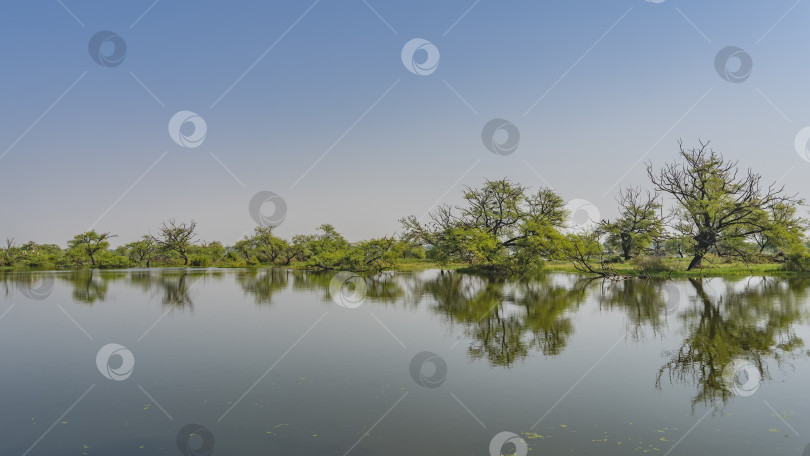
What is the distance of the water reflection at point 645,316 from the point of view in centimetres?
1198

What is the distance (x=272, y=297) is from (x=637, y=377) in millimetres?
21613

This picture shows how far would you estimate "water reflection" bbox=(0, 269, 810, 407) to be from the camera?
12.0 meters

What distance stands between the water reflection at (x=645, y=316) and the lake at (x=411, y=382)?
110mm

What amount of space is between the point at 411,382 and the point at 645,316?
13070 millimetres

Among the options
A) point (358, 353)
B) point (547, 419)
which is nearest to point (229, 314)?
point (358, 353)

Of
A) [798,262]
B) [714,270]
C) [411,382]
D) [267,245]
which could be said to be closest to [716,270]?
[714,270]

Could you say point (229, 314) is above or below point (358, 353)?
above

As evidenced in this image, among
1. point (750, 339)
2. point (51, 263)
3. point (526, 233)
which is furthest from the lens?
point (51, 263)

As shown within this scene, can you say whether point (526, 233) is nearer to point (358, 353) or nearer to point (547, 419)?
point (358, 353)

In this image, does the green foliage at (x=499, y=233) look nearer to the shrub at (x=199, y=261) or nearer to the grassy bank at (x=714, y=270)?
the grassy bank at (x=714, y=270)

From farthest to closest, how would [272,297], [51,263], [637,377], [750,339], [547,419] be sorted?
[51,263] → [272,297] → [750,339] → [637,377] → [547,419]

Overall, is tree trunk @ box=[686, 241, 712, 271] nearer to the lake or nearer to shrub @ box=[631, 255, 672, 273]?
shrub @ box=[631, 255, 672, 273]

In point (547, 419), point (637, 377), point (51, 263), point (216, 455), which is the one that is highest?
point (51, 263)

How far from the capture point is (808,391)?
31.0ft
